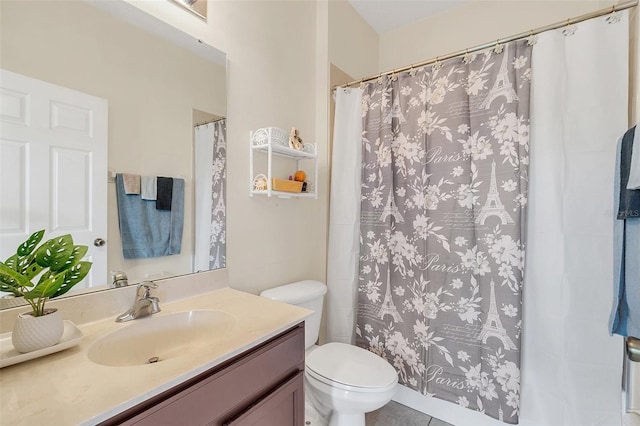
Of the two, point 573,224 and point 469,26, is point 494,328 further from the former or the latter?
point 469,26

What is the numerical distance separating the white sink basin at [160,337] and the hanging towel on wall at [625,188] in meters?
1.38

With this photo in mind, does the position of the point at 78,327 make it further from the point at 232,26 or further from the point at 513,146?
the point at 513,146

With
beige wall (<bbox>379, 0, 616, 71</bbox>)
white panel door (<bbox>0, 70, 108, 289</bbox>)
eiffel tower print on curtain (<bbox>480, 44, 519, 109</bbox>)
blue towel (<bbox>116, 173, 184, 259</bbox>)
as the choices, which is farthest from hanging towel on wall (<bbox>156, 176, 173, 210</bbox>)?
beige wall (<bbox>379, 0, 616, 71</bbox>)

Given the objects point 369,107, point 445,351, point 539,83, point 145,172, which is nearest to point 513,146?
point 539,83

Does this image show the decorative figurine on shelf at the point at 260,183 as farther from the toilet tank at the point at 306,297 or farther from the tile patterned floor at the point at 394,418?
the tile patterned floor at the point at 394,418

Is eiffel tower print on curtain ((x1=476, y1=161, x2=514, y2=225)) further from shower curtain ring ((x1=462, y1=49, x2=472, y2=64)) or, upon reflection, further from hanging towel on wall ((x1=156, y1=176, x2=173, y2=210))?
hanging towel on wall ((x1=156, y1=176, x2=173, y2=210))

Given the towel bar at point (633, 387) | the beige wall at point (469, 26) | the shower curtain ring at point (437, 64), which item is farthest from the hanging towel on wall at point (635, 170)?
the beige wall at point (469, 26)

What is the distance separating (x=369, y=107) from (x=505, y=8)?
1224 mm

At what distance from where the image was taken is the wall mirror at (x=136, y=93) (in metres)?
0.80

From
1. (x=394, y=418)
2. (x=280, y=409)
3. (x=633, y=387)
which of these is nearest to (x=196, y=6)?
(x=280, y=409)

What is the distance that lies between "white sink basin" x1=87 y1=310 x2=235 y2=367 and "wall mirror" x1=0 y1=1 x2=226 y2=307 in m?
0.19

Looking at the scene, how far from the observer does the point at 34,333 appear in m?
0.67

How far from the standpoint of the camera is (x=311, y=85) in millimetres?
1892

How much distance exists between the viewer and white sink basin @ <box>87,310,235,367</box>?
2.67ft
